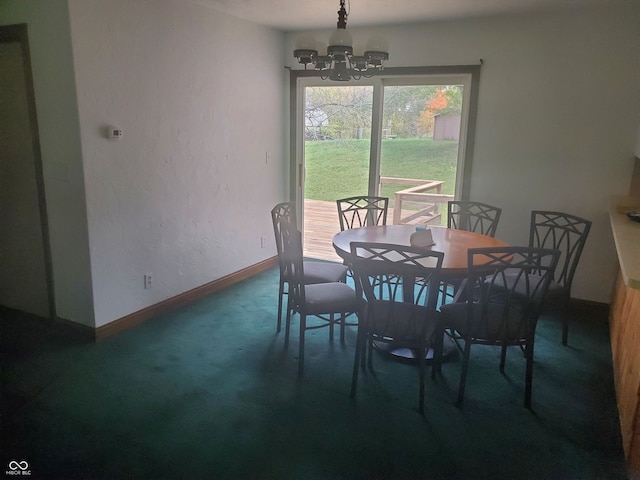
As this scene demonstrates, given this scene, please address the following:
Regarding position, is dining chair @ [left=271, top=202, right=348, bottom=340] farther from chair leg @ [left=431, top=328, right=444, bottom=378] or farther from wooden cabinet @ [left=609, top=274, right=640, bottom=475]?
wooden cabinet @ [left=609, top=274, right=640, bottom=475]

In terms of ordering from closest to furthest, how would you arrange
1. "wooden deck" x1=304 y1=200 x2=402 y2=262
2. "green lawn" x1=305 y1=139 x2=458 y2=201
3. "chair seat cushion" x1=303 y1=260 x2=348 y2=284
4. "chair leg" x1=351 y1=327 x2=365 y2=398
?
"chair leg" x1=351 y1=327 x2=365 y2=398 < "chair seat cushion" x1=303 y1=260 x2=348 y2=284 < "green lawn" x1=305 y1=139 x2=458 y2=201 < "wooden deck" x1=304 y1=200 x2=402 y2=262

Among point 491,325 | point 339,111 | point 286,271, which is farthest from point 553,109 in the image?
point 286,271

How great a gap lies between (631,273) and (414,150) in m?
2.84

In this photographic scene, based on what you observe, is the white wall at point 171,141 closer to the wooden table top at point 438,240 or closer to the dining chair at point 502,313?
the wooden table top at point 438,240

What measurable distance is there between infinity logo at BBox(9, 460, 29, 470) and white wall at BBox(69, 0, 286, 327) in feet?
4.10

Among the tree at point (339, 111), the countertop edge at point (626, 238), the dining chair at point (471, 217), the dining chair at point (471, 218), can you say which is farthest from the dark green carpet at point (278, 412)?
the tree at point (339, 111)

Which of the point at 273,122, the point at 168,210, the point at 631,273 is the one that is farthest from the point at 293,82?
the point at 631,273

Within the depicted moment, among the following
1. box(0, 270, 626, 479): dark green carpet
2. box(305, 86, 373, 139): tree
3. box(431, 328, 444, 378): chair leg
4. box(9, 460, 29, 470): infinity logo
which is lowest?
box(9, 460, 29, 470): infinity logo

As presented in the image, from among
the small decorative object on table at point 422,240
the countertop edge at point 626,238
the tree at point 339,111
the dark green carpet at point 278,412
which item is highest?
the tree at point 339,111

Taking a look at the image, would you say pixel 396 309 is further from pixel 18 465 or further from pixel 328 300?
pixel 18 465

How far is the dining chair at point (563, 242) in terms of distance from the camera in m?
3.13

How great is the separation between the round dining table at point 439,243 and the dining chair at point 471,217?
1.52 feet

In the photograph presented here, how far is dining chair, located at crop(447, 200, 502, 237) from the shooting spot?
3890mm

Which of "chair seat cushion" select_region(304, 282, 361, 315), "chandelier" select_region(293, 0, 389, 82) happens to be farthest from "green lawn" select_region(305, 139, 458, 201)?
"chair seat cushion" select_region(304, 282, 361, 315)
